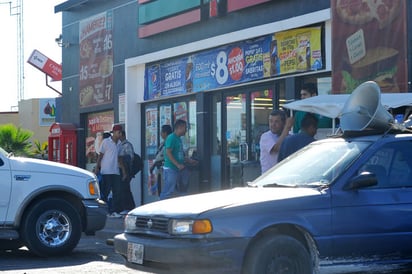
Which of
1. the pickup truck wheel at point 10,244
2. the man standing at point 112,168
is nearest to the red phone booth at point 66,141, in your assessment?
the man standing at point 112,168

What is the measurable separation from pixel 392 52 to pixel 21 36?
40.1m

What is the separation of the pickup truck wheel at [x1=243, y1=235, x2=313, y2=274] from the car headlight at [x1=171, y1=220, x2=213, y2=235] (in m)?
0.43

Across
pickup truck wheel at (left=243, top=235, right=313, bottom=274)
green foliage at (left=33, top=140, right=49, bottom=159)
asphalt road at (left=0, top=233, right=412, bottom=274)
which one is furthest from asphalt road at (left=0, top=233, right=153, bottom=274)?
green foliage at (left=33, top=140, right=49, bottom=159)

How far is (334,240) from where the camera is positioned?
6.89 meters

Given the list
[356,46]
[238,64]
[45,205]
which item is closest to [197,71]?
[238,64]

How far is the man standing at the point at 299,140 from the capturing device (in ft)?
32.6

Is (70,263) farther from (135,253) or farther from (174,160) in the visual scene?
(174,160)

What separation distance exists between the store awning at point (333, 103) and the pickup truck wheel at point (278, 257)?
3393 mm

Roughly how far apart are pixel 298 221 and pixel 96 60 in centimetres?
1449

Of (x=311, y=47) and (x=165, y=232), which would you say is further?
(x=311, y=47)

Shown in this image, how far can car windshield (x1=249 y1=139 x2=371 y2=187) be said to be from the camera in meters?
7.24

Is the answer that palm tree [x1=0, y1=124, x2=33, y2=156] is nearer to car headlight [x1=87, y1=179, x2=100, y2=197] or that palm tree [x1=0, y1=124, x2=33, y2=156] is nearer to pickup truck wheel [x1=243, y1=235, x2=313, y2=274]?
car headlight [x1=87, y1=179, x2=100, y2=197]

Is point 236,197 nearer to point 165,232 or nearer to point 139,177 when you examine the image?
point 165,232

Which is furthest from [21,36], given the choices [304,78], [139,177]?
[304,78]
